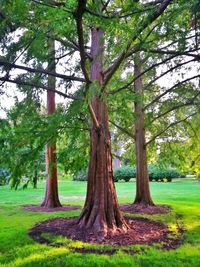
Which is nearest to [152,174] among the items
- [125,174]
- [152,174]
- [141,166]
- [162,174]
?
[152,174]

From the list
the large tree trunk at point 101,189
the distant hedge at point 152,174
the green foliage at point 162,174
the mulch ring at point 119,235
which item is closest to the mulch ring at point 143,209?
the mulch ring at point 119,235

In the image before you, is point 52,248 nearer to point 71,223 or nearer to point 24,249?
point 24,249

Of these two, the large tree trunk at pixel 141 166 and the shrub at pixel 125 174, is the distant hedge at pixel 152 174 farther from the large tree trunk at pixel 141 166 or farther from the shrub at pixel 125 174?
the large tree trunk at pixel 141 166

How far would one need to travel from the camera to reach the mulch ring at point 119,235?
620cm

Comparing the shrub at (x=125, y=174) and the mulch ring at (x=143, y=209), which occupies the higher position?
the shrub at (x=125, y=174)

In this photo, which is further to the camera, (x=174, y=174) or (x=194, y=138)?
(x=174, y=174)

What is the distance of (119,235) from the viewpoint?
22.0 ft

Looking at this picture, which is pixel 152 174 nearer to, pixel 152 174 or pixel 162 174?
pixel 152 174

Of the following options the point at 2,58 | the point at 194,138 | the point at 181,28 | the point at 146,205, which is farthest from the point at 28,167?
the point at 194,138

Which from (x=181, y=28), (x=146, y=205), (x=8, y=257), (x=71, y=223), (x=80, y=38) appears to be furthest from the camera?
(x=146, y=205)

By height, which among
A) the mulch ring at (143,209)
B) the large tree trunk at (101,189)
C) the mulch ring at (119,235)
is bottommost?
the mulch ring at (119,235)

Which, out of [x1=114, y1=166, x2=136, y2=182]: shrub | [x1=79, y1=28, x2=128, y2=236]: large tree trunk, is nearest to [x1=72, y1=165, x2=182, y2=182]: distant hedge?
[x1=114, y1=166, x2=136, y2=182]: shrub

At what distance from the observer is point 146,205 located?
11148 mm

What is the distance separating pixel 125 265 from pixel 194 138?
7652 mm
